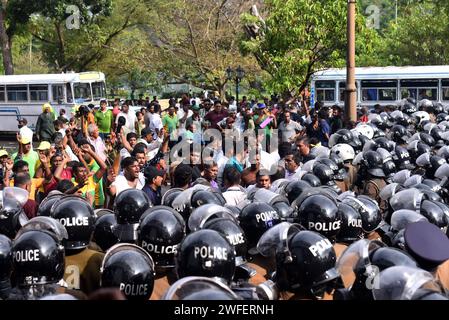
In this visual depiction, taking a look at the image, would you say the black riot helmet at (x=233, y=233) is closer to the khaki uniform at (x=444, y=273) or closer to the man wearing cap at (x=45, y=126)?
the khaki uniform at (x=444, y=273)

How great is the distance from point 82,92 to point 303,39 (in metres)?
11.9

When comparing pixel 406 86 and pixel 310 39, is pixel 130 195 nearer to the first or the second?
pixel 310 39

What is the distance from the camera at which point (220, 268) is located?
4.70 metres

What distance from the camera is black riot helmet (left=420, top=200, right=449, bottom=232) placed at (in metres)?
6.48

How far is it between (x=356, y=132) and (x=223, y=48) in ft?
63.3

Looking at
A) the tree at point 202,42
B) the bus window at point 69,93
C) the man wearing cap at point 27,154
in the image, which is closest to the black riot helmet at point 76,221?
the man wearing cap at point 27,154

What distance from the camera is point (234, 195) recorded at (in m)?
8.02

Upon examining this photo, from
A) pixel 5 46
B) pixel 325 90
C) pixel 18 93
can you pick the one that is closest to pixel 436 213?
pixel 325 90

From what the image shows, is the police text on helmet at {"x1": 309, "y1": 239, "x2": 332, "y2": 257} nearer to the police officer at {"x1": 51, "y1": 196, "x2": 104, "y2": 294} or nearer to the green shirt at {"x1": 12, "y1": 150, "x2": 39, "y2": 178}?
the police officer at {"x1": 51, "y1": 196, "x2": 104, "y2": 294}

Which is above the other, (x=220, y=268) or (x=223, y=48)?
(x=223, y=48)

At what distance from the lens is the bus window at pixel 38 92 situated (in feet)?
90.3

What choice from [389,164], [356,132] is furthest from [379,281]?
[356,132]

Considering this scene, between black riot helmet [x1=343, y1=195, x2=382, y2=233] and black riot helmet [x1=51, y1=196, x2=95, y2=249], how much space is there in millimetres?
2422

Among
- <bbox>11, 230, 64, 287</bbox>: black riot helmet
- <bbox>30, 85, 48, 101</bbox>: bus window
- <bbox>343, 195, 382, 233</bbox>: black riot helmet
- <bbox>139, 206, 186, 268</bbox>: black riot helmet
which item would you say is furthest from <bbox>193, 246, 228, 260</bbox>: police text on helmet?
<bbox>30, 85, 48, 101</bbox>: bus window
